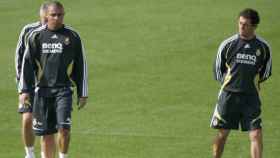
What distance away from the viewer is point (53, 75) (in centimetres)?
1338

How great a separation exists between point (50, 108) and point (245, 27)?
3097 millimetres

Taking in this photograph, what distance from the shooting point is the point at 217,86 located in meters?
20.1

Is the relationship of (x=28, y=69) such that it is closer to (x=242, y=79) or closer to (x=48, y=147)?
(x=48, y=147)

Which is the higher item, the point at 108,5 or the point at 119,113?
the point at 108,5

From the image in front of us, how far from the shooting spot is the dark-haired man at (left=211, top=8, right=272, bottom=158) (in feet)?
43.9

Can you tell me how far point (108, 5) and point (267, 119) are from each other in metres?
10.6

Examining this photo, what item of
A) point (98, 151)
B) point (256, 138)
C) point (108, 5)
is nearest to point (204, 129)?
point (98, 151)

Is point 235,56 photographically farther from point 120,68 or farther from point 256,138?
point 120,68

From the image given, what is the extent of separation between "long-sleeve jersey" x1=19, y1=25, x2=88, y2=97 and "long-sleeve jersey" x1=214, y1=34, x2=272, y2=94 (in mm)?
2123

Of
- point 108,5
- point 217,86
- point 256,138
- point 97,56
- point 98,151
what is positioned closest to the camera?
point 256,138

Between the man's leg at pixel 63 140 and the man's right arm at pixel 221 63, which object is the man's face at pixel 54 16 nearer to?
the man's leg at pixel 63 140

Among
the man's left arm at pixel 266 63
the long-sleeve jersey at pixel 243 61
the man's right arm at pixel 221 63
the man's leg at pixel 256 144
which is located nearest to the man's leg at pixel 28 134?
the man's right arm at pixel 221 63

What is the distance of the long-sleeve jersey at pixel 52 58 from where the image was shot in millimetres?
13328

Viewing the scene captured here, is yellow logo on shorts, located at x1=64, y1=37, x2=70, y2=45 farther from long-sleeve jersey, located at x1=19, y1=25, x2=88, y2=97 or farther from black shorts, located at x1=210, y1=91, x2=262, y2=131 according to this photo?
black shorts, located at x1=210, y1=91, x2=262, y2=131
